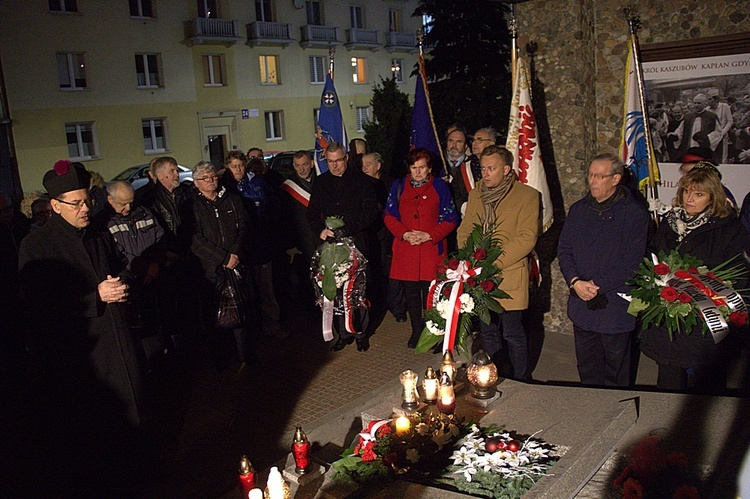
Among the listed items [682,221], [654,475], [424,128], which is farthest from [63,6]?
[654,475]

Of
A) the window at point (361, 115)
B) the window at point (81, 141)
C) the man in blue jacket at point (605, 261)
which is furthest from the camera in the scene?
the window at point (361, 115)

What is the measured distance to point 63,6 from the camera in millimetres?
25422

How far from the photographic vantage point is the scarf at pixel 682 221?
4.40 m

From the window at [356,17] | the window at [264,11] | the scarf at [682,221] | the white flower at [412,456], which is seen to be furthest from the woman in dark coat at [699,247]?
the window at [356,17]

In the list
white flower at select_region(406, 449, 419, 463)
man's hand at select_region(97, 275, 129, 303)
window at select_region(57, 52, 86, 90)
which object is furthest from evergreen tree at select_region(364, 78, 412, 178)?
white flower at select_region(406, 449, 419, 463)

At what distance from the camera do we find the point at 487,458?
12.1 ft

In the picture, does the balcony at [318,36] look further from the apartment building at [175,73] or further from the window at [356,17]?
the window at [356,17]

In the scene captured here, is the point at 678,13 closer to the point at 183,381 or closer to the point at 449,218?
the point at 449,218

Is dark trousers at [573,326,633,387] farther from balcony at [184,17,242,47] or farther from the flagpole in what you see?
balcony at [184,17,242,47]

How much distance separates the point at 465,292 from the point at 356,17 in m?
33.8

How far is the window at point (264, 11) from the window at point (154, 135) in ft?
24.5

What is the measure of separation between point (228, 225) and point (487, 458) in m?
3.47

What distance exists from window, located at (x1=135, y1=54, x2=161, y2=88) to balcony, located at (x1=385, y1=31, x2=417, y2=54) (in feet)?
45.5

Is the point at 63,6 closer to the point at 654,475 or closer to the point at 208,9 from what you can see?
the point at 208,9
